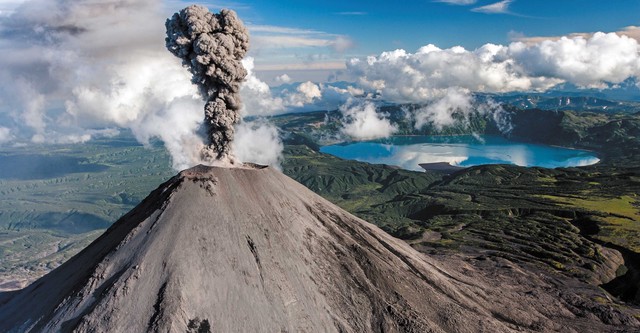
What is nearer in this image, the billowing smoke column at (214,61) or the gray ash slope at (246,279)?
the gray ash slope at (246,279)

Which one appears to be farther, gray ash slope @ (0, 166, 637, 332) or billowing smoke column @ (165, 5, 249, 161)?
billowing smoke column @ (165, 5, 249, 161)

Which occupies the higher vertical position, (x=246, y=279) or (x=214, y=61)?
(x=214, y=61)

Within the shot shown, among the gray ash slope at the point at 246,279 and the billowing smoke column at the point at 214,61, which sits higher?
the billowing smoke column at the point at 214,61

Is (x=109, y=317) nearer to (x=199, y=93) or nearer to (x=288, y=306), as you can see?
(x=288, y=306)

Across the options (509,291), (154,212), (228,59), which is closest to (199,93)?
(228,59)

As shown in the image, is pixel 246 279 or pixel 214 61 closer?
pixel 246 279
